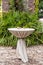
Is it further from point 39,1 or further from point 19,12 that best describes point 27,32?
point 39,1

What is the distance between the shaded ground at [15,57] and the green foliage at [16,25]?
1.37ft

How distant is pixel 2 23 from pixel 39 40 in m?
1.52

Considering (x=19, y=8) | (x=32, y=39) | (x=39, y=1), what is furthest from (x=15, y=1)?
(x=32, y=39)

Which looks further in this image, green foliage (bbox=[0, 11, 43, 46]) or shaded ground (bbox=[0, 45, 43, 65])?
green foliage (bbox=[0, 11, 43, 46])

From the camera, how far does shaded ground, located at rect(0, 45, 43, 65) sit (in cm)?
532

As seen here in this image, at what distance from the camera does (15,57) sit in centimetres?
579

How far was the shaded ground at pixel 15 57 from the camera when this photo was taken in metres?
5.32

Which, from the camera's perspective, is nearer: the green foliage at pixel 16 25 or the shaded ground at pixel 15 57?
the shaded ground at pixel 15 57

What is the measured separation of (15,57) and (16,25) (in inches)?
92.8

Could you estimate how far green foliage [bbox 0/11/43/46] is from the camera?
25.1 ft

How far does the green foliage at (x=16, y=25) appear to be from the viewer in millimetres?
7648

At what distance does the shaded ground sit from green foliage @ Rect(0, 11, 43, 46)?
42 centimetres

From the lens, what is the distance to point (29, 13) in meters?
8.93

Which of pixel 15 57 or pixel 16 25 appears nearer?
pixel 15 57
